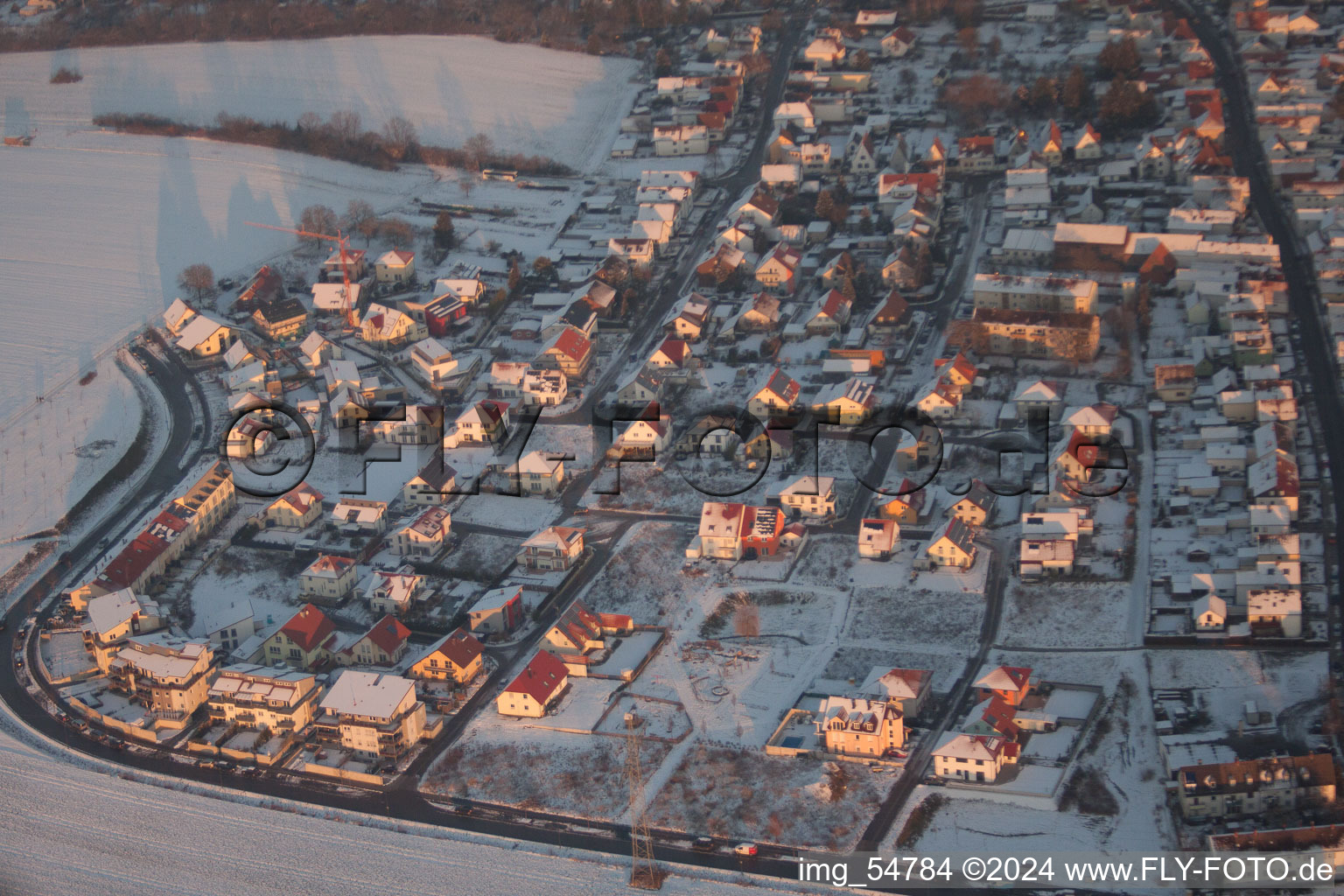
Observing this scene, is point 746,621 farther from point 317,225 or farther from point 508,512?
point 317,225

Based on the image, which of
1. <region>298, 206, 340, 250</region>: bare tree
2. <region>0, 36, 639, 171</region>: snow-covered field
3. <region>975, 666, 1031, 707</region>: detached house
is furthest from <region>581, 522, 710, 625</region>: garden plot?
<region>0, 36, 639, 171</region>: snow-covered field

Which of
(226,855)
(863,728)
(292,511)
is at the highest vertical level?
(292,511)

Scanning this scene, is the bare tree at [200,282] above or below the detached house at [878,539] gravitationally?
above

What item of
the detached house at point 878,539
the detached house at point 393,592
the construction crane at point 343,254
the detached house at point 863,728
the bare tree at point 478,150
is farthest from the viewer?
the bare tree at point 478,150

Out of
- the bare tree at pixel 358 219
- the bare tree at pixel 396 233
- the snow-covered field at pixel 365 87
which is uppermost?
the snow-covered field at pixel 365 87

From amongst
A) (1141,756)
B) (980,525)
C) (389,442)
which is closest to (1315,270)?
(980,525)

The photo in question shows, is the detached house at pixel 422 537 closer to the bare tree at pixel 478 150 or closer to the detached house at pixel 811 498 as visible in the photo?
the detached house at pixel 811 498

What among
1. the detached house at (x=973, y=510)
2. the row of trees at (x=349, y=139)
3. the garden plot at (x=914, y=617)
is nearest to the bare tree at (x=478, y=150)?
the row of trees at (x=349, y=139)

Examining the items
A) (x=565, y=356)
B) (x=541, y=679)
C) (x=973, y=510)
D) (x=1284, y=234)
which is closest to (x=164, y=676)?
(x=541, y=679)
